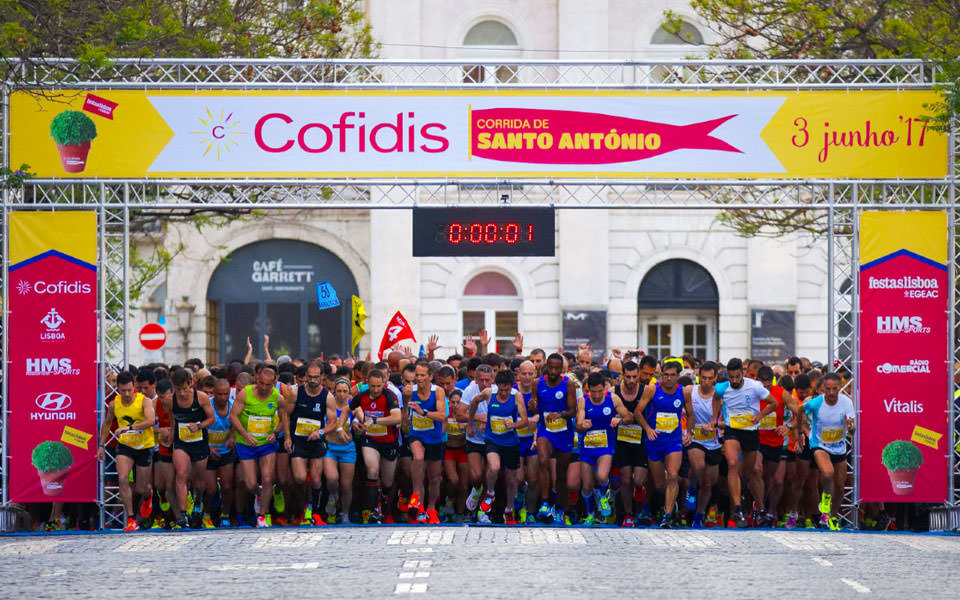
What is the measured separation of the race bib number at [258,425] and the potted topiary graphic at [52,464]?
2.10 metres

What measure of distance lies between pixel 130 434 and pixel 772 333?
20.1 meters

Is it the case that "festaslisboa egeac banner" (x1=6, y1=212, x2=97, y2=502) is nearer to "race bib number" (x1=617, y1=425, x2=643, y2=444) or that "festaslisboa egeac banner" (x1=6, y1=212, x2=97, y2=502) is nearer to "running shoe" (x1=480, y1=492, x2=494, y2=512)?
"running shoe" (x1=480, y1=492, x2=494, y2=512)

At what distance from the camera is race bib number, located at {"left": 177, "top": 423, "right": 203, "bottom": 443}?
16344 millimetres

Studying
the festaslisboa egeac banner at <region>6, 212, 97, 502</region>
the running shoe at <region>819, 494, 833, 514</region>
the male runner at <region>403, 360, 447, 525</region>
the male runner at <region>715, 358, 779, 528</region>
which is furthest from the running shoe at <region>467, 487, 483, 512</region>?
the festaslisboa egeac banner at <region>6, 212, 97, 502</region>

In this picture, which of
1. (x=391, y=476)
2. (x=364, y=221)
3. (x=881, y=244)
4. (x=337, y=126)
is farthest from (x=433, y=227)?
(x=364, y=221)

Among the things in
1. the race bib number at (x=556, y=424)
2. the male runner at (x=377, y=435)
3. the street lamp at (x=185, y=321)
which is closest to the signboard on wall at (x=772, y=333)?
the street lamp at (x=185, y=321)

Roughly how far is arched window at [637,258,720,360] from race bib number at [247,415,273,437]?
18.7 meters

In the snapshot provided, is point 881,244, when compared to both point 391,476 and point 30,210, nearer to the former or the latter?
point 391,476

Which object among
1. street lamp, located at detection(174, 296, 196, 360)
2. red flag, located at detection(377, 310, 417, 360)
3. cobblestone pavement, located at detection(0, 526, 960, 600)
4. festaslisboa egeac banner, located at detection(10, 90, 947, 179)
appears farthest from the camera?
street lamp, located at detection(174, 296, 196, 360)

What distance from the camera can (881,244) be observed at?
57.2 ft

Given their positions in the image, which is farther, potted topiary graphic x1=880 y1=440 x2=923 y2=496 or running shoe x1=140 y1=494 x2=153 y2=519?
potted topiary graphic x1=880 y1=440 x2=923 y2=496

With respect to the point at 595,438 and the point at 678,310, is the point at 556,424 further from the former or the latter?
the point at 678,310

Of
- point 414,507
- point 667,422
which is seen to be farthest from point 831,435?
point 414,507

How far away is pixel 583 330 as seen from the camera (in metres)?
33.7
